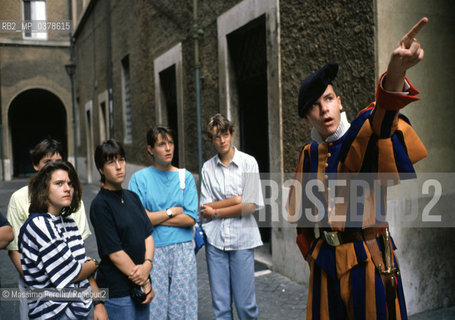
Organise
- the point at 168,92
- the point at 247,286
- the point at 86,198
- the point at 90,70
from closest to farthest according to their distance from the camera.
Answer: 1. the point at 247,286
2. the point at 168,92
3. the point at 86,198
4. the point at 90,70

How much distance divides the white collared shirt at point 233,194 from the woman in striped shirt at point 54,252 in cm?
123

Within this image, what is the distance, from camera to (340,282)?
76.0 inches

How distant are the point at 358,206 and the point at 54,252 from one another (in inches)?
58.1

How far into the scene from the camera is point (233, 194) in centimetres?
351

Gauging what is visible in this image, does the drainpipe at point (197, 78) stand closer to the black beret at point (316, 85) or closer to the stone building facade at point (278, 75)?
the stone building facade at point (278, 75)

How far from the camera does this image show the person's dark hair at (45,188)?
7.48ft

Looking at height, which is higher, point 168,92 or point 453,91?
point 168,92

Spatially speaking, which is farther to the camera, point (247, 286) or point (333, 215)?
point (247, 286)

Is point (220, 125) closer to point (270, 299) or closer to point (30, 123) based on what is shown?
point (270, 299)

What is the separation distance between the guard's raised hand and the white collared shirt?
2.08m

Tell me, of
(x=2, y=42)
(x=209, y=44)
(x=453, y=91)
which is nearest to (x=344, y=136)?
(x=453, y=91)

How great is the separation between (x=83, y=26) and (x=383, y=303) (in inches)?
778

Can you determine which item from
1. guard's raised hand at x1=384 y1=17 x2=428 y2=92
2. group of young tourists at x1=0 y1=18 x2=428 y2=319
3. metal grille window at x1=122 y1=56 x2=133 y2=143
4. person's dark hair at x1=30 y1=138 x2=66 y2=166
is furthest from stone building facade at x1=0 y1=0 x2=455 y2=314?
person's dark hair at x1=30 y1=138 x2=66 y2=166

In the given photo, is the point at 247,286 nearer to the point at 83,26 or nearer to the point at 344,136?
the point at 344,136
